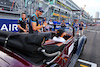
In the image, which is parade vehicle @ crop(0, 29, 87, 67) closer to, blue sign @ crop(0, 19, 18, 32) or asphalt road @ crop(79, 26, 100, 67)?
asphalt road @ crop(79, 26, 100, 67)

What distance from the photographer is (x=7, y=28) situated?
714 centimetres

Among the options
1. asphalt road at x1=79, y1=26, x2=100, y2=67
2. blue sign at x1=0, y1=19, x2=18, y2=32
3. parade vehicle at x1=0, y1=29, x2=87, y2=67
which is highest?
blue sign at x1=0, y1=19, x2=18, y2=32

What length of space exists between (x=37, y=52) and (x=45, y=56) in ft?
0.75

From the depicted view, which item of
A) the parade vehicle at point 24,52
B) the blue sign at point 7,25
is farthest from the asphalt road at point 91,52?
the blue sign at point 7,25

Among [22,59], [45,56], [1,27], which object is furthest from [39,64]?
[1,27]

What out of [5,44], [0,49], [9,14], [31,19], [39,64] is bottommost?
[39,64]

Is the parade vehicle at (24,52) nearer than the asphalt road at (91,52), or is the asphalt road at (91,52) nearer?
the parade vehicle at (24,52)

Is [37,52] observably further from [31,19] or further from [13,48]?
[31,19]

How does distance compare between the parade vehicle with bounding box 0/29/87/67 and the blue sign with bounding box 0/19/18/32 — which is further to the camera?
the blue sign with bounding box 0/19/18/32

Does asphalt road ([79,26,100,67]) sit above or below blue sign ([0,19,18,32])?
below

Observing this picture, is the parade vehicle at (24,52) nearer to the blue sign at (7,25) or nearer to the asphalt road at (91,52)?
the asphalt road at (91,52)

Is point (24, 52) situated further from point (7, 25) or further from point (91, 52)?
point (7, 25)

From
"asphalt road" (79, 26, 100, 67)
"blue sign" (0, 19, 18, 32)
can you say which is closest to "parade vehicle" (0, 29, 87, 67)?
"asphalt road" (79, 26, 100, 67)

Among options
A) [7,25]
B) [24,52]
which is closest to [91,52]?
[24,52]
